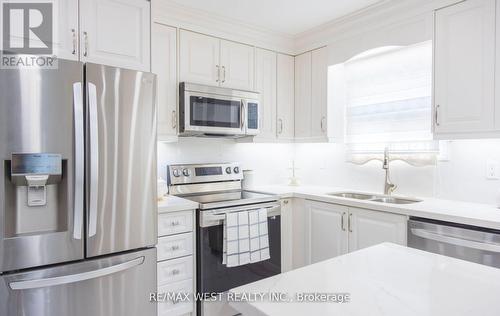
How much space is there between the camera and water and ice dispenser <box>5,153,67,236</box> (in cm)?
138

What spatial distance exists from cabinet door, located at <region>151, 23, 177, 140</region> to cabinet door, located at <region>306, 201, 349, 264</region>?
52.3 inches

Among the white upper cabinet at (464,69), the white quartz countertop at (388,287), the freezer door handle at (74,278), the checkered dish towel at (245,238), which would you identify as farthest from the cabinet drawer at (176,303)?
the white upper cabinet at (464,69)

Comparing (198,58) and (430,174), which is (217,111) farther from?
(430,174)

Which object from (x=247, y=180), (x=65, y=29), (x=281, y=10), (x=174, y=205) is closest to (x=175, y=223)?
(x=174, y=205)

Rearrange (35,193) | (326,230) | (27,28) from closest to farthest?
(35,193) < (27,28) < (326,230)

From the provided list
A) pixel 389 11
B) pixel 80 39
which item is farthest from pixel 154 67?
pixel 389 11

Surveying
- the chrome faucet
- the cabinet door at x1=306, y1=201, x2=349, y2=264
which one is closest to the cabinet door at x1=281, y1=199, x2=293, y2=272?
the cabinet door at x1=306, y1=201, x2=349, y2=264

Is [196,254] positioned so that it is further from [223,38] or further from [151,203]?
[223,38]

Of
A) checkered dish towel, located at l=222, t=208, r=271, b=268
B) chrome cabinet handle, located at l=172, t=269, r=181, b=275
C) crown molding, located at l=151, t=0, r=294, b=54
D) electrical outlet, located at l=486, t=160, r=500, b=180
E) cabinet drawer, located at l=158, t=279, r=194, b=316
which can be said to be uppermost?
crown molding, located at l=151, t=0, r=294, b=54

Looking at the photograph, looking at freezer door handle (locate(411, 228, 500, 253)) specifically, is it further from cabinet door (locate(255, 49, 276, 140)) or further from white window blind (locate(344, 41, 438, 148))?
cabinet door (locate(255, 49, 276, 140))

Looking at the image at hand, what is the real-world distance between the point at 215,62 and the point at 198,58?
16cm

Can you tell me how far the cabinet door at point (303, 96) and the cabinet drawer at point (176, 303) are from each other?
1780 millimetres

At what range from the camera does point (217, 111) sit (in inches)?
102

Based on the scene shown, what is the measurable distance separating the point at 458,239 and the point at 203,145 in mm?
2040
